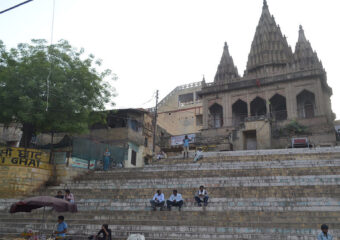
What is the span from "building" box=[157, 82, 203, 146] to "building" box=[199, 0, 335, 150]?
10.5m

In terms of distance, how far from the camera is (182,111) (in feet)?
161

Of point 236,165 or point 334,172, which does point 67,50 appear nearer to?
point 236,165

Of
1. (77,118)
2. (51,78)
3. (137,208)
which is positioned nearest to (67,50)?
(51,78)

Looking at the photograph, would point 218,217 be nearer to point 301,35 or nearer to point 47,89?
point 47,89

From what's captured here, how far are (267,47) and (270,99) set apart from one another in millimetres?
7035

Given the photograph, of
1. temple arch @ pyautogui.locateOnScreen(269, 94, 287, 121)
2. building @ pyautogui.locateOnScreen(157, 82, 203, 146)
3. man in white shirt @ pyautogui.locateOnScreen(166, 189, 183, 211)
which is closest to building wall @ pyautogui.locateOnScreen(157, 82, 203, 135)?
building @ pyautogui.locateOnScreen(157, 82, 203, 146)

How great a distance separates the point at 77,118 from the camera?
17.3 metres

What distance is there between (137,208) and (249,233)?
472cm

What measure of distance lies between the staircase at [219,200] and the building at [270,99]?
396 inches

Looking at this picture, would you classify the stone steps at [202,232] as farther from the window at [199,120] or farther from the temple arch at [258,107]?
the window at [199,120]

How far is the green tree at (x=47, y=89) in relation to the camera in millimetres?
15625

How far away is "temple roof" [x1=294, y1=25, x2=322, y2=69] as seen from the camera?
32062 millimetres

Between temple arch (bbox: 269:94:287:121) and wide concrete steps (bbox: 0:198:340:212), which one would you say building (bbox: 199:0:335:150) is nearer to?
temple arch (bbox: 269:94:287:121)

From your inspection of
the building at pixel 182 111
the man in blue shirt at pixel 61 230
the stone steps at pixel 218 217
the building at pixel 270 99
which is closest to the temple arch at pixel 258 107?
the building at pixel 270 99
